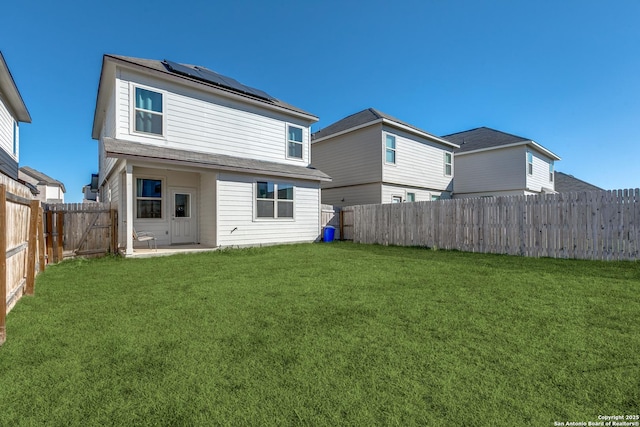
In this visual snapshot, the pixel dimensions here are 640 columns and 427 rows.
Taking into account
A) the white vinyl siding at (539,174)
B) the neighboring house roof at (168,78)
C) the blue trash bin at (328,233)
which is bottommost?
the blue trash bin at (328,233)

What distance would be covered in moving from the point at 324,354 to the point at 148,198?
10.1m

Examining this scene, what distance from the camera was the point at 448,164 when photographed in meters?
19.4

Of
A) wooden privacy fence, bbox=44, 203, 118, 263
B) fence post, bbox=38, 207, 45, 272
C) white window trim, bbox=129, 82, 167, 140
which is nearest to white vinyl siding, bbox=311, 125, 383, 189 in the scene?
white window trim, bbox=129, 82, 167, 140

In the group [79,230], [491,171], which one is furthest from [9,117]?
[491,171]

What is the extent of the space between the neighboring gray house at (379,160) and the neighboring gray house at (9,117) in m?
13.8

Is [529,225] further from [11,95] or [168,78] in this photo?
[11,95]

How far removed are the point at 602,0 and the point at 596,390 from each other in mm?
11492

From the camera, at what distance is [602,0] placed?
26.3 ft

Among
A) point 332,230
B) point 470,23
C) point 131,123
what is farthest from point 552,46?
point 131,123

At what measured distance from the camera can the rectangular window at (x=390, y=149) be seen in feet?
50.8

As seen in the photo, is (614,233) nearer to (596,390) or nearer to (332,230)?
(596,390)

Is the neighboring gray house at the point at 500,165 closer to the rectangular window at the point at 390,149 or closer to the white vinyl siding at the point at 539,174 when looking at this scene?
the white vinyl siding at the point at 539,174

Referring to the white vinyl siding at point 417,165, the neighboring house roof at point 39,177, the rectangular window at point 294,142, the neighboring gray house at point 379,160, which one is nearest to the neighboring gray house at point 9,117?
the rectangular window at point 294,142

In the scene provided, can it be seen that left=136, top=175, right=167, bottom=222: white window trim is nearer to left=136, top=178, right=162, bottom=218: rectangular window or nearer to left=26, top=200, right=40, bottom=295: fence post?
left=136, top=178, right=162, bottom=218: rectangular window
